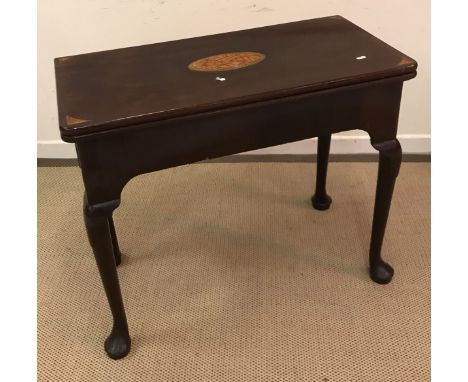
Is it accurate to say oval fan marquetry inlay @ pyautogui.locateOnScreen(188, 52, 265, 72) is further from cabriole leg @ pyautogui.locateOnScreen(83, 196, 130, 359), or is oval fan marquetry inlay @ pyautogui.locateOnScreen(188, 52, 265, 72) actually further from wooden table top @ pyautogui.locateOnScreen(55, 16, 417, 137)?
cabriole leg @ pyautogui.locateOnScreen(83, 196, 130, 359)

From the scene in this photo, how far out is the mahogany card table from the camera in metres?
0.94

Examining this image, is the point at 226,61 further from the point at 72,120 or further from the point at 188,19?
the point at 188,19

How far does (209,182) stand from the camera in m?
1.83

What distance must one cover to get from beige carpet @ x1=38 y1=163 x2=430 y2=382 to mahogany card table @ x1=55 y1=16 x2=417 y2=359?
5.7 inches

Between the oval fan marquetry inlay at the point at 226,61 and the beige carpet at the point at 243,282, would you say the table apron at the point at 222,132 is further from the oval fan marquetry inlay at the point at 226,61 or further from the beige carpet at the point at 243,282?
the beige carpet at the point at 243,282

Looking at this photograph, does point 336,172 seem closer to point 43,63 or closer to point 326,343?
point 326,343

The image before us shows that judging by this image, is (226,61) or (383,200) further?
(383,200)

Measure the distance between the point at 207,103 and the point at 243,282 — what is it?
63cm

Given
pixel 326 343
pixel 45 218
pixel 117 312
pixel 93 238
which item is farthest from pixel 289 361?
pixel 45 218

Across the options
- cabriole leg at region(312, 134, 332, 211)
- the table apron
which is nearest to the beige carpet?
cabriole leg at region(312, 134, 332, 211)

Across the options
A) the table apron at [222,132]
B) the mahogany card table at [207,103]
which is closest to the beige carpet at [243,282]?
the mahogany card table at [207,103]

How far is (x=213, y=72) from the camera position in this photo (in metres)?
1.07

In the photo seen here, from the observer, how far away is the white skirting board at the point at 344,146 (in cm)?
192

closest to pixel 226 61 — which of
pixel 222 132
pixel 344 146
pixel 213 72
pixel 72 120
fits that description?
pixel 213 72
